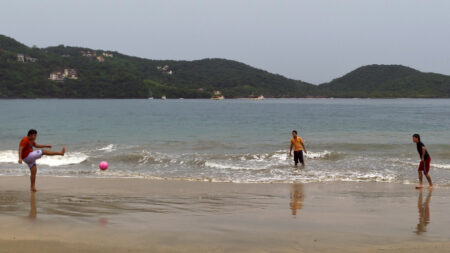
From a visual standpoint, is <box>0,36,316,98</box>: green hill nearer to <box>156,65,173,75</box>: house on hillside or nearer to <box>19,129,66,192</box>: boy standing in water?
<box>156,65,173,75</box>: house on hillside

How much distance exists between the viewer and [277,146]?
23391mm

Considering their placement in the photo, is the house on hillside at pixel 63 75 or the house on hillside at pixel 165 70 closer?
the house on hillside at pixel 63 75

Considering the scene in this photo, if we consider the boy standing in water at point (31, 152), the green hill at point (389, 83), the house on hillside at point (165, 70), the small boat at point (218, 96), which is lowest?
the boy standing in water at point (31, 152)

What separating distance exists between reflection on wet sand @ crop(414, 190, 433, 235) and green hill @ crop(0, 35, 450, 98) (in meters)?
136

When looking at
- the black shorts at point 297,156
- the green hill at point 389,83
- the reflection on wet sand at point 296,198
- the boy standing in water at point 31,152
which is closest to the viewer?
the reflection on wet sand at point 296,198

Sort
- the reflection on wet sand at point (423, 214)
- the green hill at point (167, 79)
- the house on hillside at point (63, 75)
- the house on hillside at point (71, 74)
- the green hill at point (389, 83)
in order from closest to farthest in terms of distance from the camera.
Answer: the reflection on wet sand at point (423, 214) → the green hill at point (167, 79) → the house on hillside at point (63, 75) → the house on hillside at point (71, 74) → the green hill at point (389, 83)

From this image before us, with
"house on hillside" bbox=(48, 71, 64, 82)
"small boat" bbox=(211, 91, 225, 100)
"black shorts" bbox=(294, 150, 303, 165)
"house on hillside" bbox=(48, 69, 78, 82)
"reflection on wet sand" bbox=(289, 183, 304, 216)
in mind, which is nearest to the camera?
"reflection on wet sand" bbox=(289, 183, 304, 216)

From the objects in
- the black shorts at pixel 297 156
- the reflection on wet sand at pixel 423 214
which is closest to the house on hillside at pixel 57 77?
the black shorts at pixel 297 156

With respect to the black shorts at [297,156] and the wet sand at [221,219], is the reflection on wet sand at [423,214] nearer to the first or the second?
the wet sand at [221,219]

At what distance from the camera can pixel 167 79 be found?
17712cm

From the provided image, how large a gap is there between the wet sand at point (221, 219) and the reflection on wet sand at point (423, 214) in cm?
2

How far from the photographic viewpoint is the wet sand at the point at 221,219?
5.80m

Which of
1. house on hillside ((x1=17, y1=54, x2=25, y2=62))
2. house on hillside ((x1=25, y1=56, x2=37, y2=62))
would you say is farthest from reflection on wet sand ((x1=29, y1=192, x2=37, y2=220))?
house on hillside ((x1=25, y1=56, x2=37, y2=62))

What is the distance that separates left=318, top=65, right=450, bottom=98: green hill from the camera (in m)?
153
